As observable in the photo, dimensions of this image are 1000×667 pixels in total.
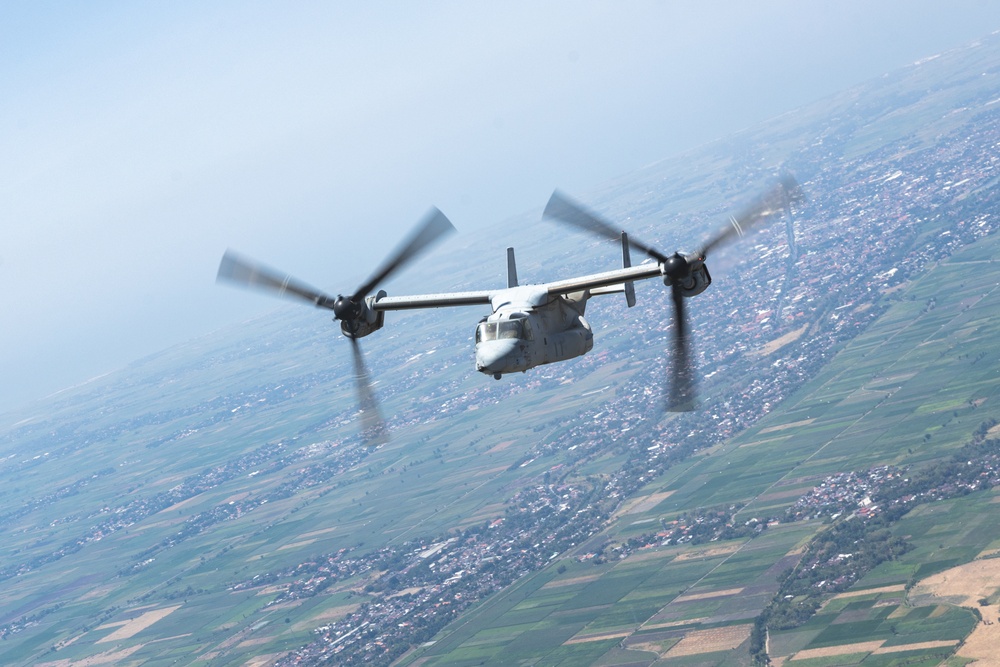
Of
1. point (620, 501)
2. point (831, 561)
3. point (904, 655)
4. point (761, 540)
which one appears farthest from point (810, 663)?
point (620, 501)

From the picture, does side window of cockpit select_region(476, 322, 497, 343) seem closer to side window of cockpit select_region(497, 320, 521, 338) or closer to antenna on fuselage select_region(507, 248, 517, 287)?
side window of cockpit select_region(497, 320, 521, 338)

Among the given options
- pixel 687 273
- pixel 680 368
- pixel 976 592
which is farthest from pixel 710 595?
pixel 687 273

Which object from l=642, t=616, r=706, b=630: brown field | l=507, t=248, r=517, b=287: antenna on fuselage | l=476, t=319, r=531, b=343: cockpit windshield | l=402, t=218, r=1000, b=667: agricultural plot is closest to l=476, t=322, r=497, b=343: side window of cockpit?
l=476, t=319, r=531, b=343: cockpit windshield

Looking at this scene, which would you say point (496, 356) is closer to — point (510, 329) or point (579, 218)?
point (510, 329)

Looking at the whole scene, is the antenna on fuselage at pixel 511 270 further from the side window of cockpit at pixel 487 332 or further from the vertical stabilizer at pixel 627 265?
the side window of cockpit at pixel 487 332

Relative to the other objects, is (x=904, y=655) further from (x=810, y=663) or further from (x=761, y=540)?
(x=761, y=540)

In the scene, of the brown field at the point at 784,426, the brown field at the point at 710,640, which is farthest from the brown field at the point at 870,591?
the brown field at the point at 784,426
